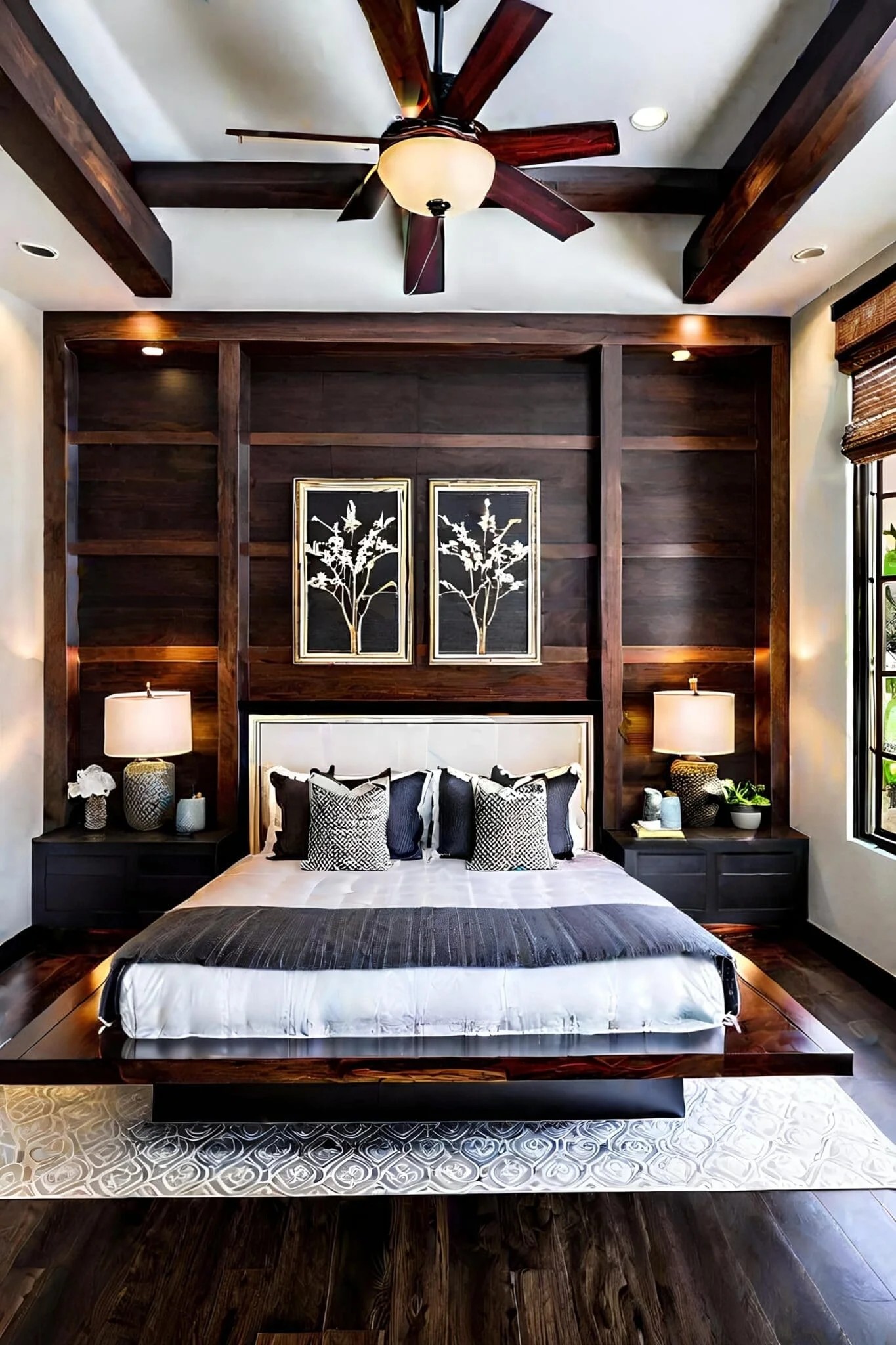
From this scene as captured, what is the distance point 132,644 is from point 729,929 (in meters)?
3.51

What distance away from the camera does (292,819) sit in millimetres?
3684

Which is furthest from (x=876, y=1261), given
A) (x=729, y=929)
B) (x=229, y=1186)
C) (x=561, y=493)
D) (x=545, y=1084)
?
(x=561, y=493)

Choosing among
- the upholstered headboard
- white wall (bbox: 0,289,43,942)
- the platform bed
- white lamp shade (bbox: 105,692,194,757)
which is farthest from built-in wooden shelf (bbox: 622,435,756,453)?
white wall (bbox: 0,289,43,942)

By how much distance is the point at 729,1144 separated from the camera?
7.82 ft

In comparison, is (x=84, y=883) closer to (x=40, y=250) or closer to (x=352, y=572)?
(x=352, y=572)

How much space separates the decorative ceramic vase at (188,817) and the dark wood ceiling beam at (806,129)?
11.5ft

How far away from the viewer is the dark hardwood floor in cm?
172

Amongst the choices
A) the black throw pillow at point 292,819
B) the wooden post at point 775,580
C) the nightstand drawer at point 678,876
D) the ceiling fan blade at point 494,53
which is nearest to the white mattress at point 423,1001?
the black throw pillow at point 292,819

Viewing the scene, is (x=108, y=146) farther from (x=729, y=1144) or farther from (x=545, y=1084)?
(x=729, y=1144)

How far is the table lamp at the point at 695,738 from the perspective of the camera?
4000 millimetres

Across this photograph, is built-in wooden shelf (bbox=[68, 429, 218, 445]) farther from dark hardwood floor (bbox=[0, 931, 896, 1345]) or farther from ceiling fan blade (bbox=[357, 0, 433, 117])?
dark hardwood floor (bbox=[0, 931, 896, 1345])

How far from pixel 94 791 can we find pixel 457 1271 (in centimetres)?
300

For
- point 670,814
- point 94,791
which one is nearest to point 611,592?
point 670,814

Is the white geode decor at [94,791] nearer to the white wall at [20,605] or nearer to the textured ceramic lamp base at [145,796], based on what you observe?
the textured ceramic lamp base at [145,796]
